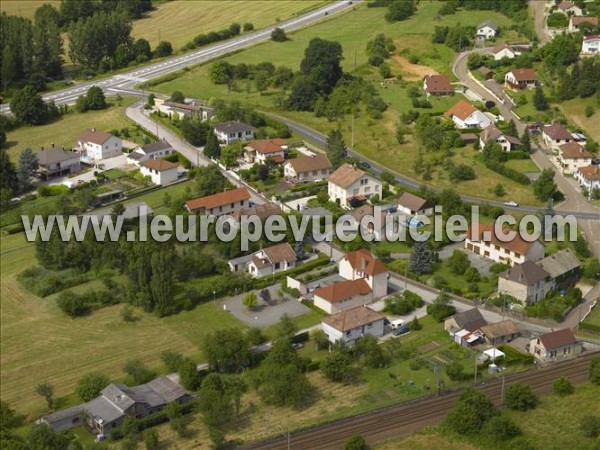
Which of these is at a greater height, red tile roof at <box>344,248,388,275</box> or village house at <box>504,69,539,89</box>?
village house at <box>504,69,539,89</box>

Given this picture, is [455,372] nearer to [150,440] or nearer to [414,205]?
[150,440]

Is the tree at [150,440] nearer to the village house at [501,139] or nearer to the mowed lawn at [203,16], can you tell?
the village house at [501,139]

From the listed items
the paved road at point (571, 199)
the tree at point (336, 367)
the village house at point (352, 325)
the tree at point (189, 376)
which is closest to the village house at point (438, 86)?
the paved road at point (571, 199)

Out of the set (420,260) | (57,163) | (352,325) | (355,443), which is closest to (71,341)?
(352,325)

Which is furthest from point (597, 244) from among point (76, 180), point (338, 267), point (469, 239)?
point (76, 180)

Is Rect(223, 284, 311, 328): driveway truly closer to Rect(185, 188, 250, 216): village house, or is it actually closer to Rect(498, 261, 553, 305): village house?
Rect(185, 188, 250, 216): village house

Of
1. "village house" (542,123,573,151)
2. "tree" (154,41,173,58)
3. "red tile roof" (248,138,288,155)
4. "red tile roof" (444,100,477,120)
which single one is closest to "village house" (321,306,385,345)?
"red tile roof" (248,138,288,155)

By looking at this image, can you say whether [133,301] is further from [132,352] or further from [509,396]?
[509,396]
